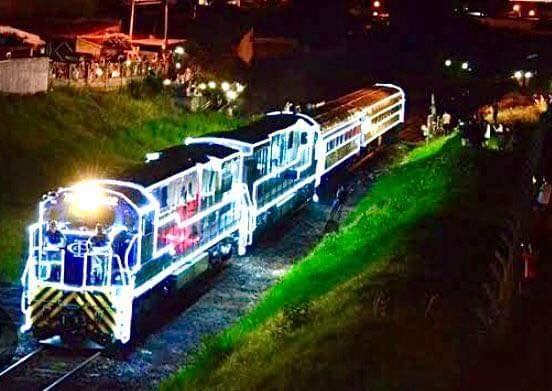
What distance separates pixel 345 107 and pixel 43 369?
22.3m

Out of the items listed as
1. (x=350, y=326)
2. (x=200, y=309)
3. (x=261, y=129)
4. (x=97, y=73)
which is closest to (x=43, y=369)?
(x=200, y=309)

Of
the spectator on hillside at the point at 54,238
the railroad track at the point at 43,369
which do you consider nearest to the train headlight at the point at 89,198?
the spectator on hillside at the point at 54,238

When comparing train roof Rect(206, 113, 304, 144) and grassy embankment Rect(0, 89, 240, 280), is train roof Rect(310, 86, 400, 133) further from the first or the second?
grassy embankment Rect(0, 89, 240, 280)

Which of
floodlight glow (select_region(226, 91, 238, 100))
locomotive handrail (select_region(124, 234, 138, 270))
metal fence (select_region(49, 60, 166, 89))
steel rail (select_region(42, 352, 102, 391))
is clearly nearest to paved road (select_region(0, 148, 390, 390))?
steel rail (select_region(42, 352, 102, 391))

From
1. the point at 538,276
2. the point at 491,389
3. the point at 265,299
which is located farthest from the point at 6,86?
the point at 491,389

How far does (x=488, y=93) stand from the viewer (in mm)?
61344

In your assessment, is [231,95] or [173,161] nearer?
[173,161]

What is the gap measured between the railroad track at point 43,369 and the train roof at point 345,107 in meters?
16.0

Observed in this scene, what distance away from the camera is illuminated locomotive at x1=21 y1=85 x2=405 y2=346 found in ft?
54.8

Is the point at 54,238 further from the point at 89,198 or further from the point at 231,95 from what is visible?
the point at 231,95

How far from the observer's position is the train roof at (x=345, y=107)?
1291 inches

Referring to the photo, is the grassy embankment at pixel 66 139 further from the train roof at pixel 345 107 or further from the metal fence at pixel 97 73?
the train roof at pixel 345 107

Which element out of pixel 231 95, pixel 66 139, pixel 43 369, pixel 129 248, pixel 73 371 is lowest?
pixel 43 369

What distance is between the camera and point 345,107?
36.8 m
